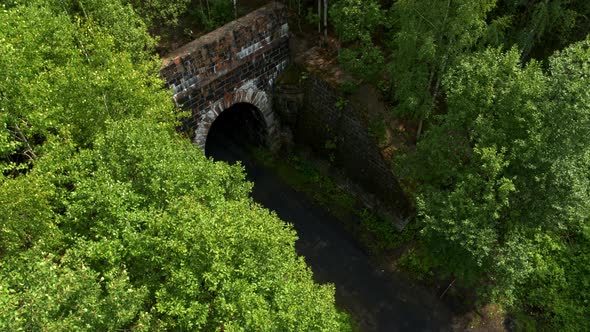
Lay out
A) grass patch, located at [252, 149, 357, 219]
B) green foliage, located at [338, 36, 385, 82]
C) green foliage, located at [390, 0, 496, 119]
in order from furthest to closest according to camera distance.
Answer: grass patch, located at [252, 149, 357, 219], green foliage, located at [338, 36, 385, 82], green foliage, located at [390, 0, 496, 119]

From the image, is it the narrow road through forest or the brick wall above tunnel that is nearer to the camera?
the narrow road through forest

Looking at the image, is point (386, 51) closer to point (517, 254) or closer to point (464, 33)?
point (464, 33)

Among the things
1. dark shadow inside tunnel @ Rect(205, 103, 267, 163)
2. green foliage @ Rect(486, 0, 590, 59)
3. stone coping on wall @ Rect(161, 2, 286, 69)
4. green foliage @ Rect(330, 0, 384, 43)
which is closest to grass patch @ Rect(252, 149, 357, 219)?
dark shadow inside tunnel @ Rect(205, 103, 267, 163)

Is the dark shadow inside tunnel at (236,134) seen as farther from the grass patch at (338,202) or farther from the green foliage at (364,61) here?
the green foliage at (364,61)

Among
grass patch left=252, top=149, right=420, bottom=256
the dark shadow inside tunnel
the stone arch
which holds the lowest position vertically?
grass patch left=252, top=149, right=420, bottom=256

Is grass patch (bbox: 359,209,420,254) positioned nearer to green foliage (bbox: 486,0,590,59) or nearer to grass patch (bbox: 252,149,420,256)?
grass patch (bbox: 252,149,420,256)

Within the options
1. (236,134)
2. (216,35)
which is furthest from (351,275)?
(216,35)

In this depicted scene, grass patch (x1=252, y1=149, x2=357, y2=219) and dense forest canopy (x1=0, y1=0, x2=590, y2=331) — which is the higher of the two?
dense forest canopy (x1=0, y1=0, x2=590, y2=331)

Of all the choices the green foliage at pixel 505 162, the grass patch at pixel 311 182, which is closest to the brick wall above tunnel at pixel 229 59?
the grass patch at pixel 311 182

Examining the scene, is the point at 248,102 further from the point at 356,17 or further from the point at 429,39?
the point at 429,39
